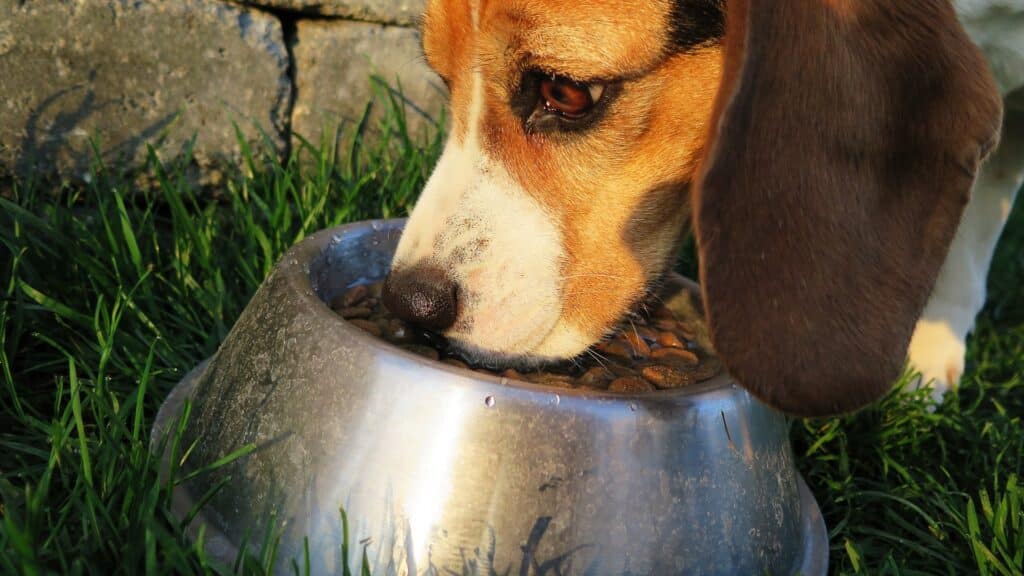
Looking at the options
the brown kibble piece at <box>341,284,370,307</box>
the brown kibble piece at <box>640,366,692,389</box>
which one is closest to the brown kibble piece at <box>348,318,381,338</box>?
the brown kibble piece at <box>341,284,370,307</box>

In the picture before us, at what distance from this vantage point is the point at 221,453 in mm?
1743

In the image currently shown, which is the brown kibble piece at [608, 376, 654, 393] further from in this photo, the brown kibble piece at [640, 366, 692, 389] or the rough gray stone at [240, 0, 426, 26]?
the rough gray stone at [240, 0, 426, 26]

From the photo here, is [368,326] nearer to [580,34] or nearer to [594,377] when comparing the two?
[594,377]

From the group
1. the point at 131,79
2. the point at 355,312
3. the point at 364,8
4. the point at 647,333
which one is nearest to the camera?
the point at 355,312

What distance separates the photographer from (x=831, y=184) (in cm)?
167

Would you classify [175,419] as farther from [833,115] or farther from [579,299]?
[833,115]

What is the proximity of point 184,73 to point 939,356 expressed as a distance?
2.34 metres

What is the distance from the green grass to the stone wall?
118 millimetres

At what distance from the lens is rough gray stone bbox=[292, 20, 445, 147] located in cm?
330

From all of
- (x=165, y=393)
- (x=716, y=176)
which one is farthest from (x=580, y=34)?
(x=165, y=393)

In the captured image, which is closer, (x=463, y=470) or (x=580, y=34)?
(x=463, y=470)

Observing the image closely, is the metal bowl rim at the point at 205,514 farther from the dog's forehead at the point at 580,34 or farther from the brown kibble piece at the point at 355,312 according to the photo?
the dog's forehead at the point at 580,34

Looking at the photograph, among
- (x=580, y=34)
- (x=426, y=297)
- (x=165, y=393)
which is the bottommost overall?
(x=165, y=393)

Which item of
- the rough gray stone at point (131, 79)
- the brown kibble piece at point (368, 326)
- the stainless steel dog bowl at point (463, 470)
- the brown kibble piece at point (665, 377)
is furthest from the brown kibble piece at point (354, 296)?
the rough gray stone at point (131, 79)
